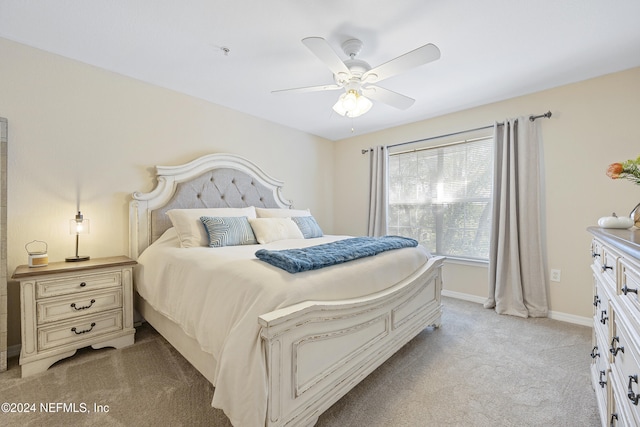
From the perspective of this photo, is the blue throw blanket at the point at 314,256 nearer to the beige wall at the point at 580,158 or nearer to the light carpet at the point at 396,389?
the light carpet at the point at 396,389

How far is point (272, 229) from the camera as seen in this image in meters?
2.60

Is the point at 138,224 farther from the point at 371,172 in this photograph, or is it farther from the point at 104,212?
the point at 371,172

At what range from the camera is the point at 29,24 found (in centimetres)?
178

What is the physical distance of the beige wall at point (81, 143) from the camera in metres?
1.97

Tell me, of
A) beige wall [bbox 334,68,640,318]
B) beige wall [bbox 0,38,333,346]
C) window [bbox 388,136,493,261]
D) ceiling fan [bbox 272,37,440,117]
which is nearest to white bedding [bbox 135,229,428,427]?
beige wall [bbox 0,38,333,346]

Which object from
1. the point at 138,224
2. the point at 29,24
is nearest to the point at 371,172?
the point at 138,224

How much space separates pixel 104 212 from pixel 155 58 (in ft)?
4.49

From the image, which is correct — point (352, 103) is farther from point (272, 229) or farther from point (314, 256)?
point (272, 229)

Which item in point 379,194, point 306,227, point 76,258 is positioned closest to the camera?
point 76,258

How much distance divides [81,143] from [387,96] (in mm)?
2534

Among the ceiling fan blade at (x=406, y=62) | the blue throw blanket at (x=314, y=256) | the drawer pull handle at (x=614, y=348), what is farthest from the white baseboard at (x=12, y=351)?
the drawer pull handle at (x=614, y=348)

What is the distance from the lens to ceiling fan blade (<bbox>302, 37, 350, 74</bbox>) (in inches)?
59.1

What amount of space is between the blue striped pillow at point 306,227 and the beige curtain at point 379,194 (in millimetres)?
1172

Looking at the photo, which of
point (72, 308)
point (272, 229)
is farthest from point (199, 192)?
point (72, 308)
